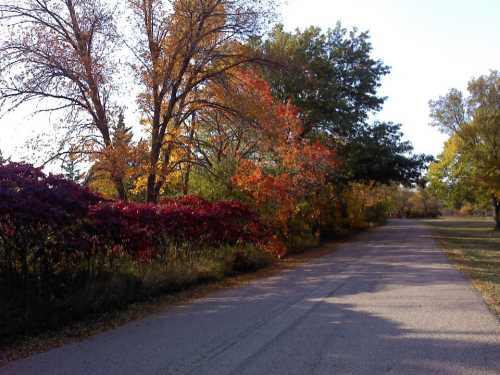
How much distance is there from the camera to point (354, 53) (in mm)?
31891

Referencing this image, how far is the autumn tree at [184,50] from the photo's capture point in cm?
1734

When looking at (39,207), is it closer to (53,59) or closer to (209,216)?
(209,216)

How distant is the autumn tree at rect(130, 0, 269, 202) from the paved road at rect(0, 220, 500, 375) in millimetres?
8492

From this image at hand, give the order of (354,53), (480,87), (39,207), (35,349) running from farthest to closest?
(480,87), (354,53), (39,207), (35,349)

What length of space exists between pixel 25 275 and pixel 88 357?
2537 millimetres

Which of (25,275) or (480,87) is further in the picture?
(480,87)

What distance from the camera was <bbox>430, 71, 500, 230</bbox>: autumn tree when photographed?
1361 inches

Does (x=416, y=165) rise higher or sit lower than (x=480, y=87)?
lower

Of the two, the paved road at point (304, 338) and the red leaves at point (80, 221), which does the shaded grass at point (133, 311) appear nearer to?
the paved road at point (304, 338)

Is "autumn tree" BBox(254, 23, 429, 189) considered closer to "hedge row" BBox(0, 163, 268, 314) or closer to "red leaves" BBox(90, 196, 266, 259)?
"red leaves" BBox(90, 196, 266, 259)

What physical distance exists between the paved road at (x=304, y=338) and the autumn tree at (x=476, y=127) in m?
23.6

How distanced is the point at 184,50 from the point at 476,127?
→ 2758 centimetres

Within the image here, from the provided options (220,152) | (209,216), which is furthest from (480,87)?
(209,216)

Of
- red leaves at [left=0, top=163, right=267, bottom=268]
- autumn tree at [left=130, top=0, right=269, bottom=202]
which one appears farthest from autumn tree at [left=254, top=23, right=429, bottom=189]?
red leaves at [left=0, top=163, right=267, bottom=268]
